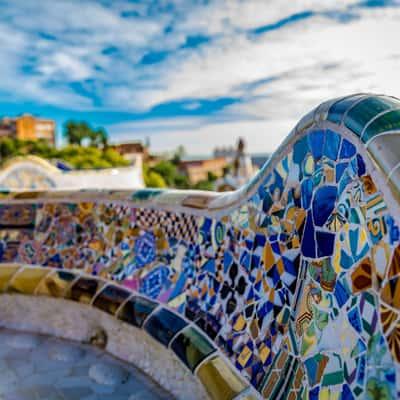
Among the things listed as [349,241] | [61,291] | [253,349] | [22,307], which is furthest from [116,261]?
[349,241]

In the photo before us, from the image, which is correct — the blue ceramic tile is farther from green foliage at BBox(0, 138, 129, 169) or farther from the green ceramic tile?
green foliage at BBox(0, 138, 129, 169)

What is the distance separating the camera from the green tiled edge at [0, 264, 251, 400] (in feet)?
3.69

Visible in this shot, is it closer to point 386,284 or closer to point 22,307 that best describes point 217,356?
point 386,284

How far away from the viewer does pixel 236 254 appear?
127cm

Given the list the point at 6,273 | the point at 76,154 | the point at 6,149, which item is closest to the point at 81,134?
the point at 6,149

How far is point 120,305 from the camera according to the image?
1.64 metres

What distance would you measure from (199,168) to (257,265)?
135 ft

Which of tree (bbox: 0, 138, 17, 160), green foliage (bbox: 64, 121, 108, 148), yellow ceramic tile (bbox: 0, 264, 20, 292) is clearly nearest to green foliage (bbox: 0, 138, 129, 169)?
tree (bbox: 0, 138, 17, 160)

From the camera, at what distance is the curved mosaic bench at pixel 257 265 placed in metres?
0.73

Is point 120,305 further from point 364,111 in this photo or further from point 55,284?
point 364,111

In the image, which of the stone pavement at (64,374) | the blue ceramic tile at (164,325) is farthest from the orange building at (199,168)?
the blue ceramic tile at (164,325)

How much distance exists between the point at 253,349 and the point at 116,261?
2.76 ft

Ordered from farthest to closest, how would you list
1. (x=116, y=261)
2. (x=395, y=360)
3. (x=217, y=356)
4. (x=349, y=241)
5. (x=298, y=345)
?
(x=116, y=261) → (x=217, y=356) → (x=298, y=345) → (x=349, y=241) → (x=395, y=360)

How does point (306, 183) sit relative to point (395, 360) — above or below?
above
